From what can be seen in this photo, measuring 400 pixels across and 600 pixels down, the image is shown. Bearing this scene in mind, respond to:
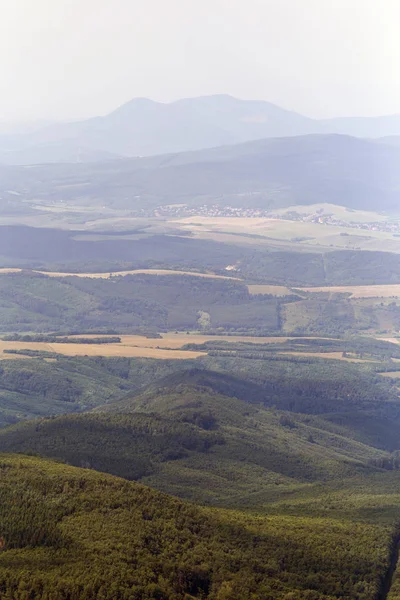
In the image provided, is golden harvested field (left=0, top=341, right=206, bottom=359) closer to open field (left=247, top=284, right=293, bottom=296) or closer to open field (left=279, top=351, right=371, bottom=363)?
open field (left=279, top=351, right=371, bottom=363)

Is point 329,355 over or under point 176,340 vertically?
under

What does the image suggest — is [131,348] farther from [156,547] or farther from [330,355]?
[156,547]

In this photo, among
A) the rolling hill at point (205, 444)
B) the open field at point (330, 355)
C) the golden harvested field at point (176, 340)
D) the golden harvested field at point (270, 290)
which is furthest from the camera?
the golden harvested field at point (270, 290)

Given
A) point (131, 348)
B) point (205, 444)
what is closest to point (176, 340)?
point (131, 348)

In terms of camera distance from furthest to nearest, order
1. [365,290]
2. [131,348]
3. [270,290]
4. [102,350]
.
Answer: [365,290] → [270,290] → [131,348] → [102,350]

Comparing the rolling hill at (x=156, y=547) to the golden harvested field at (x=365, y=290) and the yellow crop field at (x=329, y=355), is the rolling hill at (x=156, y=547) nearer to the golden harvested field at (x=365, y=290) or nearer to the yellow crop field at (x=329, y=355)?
the yellow crop field at (x=329, y=355)

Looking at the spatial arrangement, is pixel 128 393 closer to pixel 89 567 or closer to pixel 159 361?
pixel 159 361

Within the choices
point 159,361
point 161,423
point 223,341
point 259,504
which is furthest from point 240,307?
point 259,504

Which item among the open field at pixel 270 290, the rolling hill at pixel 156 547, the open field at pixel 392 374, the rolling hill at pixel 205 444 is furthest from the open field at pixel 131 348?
the rolling hill at pixel 156 547

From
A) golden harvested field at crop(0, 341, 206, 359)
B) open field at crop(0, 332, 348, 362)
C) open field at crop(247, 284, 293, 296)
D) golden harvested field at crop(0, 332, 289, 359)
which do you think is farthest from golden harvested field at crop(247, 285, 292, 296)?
golden harvested field at crop(0, 341, 206, 359)
